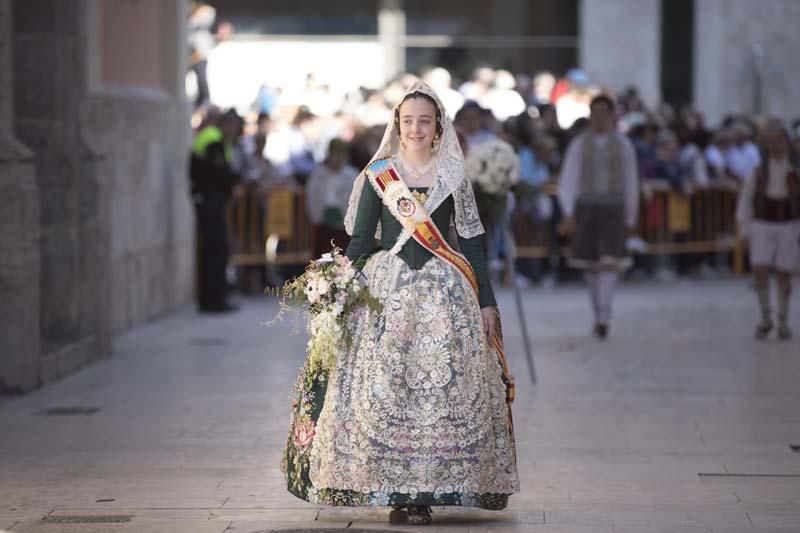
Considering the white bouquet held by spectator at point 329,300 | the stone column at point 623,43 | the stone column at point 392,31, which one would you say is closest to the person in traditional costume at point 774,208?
the white bouquet held by spectator at point 329,300

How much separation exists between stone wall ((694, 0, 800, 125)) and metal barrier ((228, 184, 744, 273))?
976 cm

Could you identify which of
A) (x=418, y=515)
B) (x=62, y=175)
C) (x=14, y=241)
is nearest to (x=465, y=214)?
(x=418, y=515)

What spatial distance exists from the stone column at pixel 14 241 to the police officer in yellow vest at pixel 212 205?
5.67 m

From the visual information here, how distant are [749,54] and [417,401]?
26.0m

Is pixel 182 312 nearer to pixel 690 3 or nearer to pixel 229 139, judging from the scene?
pixel 229 139

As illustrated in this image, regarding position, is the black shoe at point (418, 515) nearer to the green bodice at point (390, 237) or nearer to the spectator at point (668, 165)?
the green bodice at point (390, 237)

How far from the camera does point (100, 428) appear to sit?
1062 cm

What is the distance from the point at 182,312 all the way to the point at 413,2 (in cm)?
1648

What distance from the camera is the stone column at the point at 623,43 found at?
107 ft

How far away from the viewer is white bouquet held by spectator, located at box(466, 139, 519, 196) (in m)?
12.3

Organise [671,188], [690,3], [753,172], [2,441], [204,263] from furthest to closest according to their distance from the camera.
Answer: [690,3]
[671,188]
[204,263]
[753,172]
[2,441]

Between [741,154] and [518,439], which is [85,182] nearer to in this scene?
[518,439]

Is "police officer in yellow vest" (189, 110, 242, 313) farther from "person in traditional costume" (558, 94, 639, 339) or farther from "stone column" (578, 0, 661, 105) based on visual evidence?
"stone column" (578, 0, 661, 105)

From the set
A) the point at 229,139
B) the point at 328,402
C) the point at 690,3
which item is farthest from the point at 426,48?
the point at 328,402
